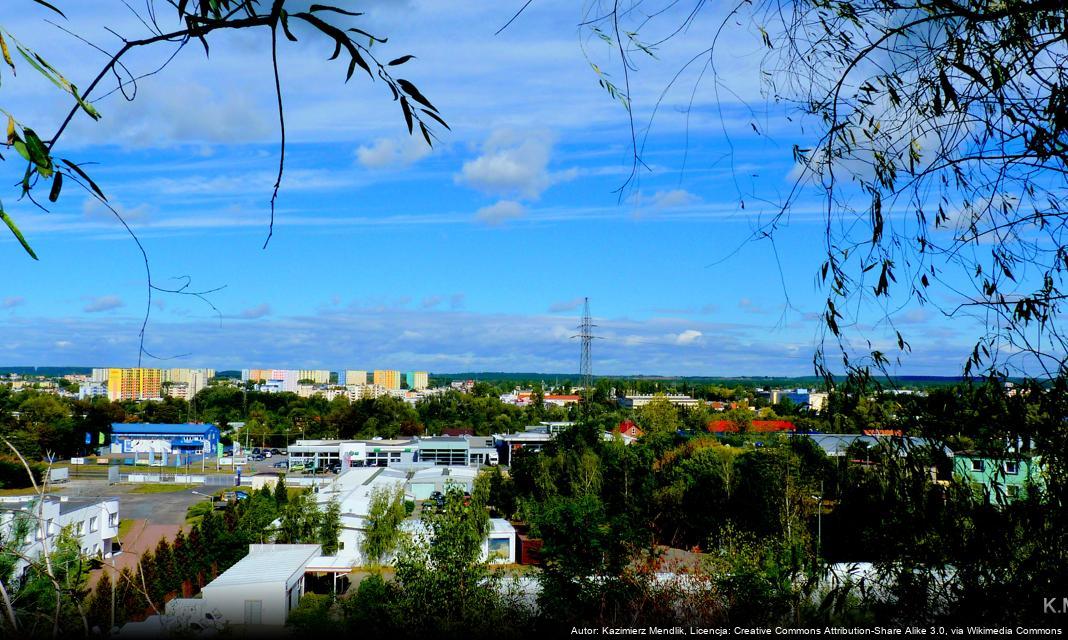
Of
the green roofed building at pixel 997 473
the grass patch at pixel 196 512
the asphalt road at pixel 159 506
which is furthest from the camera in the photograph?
the asphalt road at pixel 159 506

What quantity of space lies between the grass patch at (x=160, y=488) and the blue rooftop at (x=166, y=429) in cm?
717

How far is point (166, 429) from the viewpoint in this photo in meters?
31.1

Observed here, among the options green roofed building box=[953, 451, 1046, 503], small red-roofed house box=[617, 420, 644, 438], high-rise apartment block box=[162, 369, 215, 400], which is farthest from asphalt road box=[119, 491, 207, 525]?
high-rise apartment block box=[162, 369, 215, 400]

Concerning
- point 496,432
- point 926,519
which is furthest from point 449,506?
point 496,432

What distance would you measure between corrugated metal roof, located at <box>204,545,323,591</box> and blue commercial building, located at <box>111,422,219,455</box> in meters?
20.5

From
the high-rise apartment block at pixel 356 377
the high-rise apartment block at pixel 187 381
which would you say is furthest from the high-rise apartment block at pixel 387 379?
the high-rise apartment block at pixel 187 381

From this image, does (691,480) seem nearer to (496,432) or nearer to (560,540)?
(560,540)

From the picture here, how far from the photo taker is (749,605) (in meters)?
5.61

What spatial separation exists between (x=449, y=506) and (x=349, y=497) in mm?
7571

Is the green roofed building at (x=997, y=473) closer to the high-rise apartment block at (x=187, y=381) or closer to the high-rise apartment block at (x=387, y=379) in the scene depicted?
the high-rise apartment block at (x=187, y=381)

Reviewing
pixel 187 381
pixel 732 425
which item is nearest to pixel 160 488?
pixel 732 425

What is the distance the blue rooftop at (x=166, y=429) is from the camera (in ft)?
101

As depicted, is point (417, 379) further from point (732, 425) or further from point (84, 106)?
point (84, 106)

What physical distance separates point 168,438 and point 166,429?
37cm
